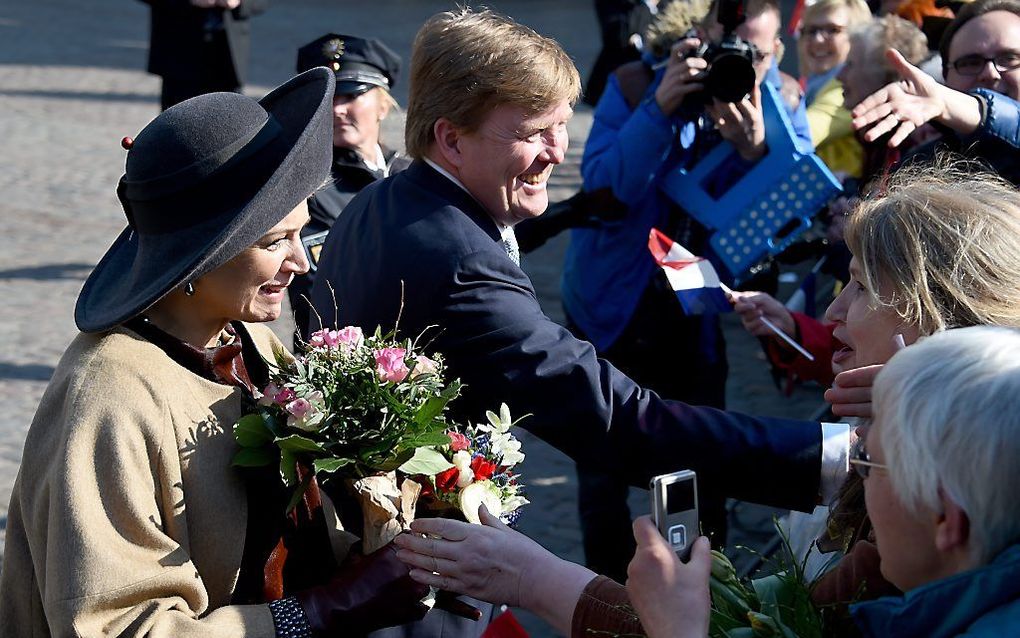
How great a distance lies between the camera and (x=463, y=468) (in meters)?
2.48

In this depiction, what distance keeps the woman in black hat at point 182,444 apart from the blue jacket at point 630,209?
2087 millimetres

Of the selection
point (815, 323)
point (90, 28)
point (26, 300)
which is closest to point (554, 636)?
point (815, 323)

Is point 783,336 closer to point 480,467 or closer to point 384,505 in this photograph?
point 480,467

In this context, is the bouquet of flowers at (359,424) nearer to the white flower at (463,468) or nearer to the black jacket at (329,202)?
the white flower at (463,468)

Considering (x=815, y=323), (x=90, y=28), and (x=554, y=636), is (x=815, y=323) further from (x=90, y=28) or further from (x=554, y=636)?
(x=90, y=28)

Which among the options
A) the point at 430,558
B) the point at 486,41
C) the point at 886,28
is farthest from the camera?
the point at 886,28

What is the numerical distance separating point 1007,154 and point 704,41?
113 centimetres

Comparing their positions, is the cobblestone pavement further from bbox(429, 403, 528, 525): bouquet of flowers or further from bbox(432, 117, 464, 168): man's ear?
bbox(432, 117, 464, 168): man's ear

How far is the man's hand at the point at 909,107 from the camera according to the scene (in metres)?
3.64

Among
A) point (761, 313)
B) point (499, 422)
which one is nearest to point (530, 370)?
point (499, 422)

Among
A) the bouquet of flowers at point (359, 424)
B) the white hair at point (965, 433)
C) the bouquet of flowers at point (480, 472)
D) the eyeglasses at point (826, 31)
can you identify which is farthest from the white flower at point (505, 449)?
the eyeglasses at point (826, 31)

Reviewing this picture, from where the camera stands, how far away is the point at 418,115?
9.96 ft

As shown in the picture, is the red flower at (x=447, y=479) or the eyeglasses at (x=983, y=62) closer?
the red flower at (x=447, y=479)

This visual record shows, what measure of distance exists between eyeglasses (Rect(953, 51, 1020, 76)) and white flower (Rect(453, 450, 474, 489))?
8.79 feet
